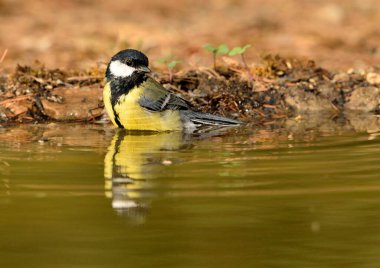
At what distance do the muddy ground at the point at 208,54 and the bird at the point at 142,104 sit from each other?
72cm

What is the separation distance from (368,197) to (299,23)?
9.03m

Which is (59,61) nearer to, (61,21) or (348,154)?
(61,21)

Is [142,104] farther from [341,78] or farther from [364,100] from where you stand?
[341,78]

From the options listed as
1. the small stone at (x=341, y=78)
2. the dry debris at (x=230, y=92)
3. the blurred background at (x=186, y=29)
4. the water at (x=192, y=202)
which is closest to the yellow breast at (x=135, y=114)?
the water at (x=192, y=202)

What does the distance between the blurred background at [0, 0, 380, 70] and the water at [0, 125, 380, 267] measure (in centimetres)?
421

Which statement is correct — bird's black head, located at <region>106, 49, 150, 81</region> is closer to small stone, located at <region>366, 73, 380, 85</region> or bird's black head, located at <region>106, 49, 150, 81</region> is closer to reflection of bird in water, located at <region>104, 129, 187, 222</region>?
reflection of bird in water, located at <region>104, 129, 187, 222</region>

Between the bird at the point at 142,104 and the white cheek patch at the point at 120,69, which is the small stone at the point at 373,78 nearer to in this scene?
the bird at the point at 142,104

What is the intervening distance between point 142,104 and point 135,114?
0.41 feet

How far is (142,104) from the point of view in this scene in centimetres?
854

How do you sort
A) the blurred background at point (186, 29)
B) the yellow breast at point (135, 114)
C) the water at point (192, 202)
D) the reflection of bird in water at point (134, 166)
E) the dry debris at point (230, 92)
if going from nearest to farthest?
the water at point (192, 202) → the reflection of bird in water at point (134, 166) → the yellow breast at point (135, 114) → the dry debris at point (230, 92) → the blurred background at point (186, 29)

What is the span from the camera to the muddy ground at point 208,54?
378 inches

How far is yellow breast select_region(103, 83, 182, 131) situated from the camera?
8445 millimetres

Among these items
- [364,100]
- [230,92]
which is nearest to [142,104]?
[230,92]

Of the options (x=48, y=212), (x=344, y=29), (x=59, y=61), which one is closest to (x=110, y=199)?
(x=48, y=212)
